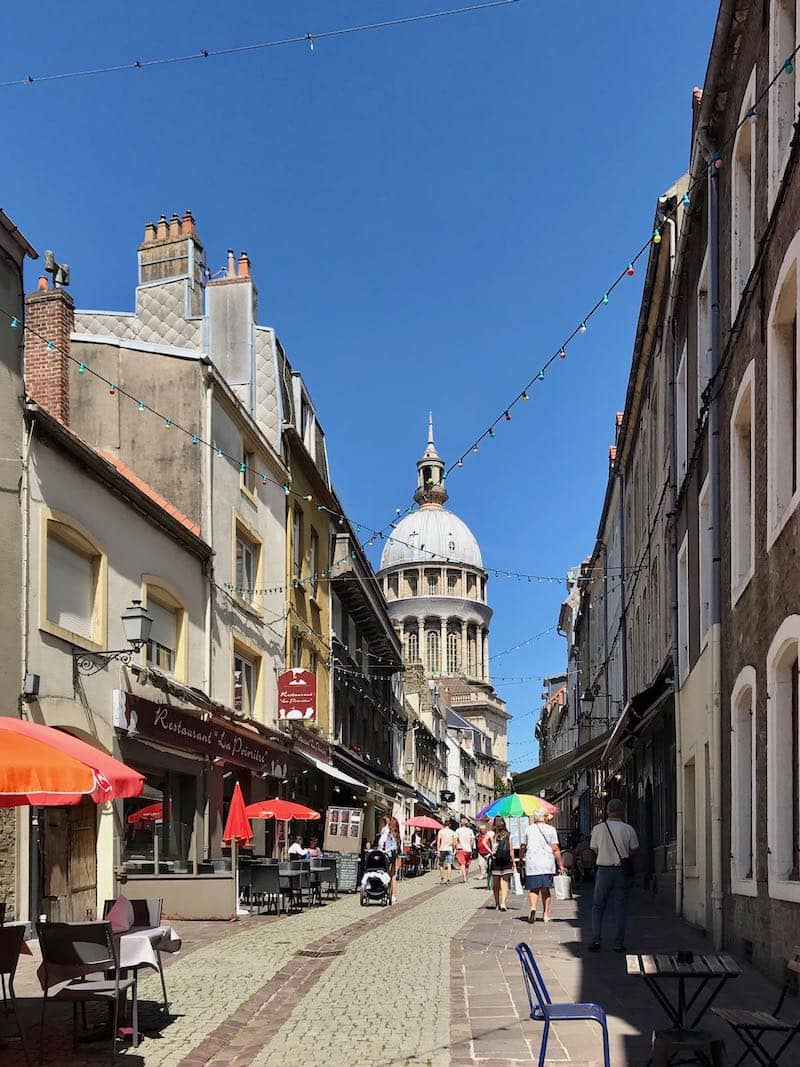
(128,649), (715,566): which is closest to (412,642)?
(128,649)

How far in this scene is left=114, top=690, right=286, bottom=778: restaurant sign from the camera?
17.1 meters

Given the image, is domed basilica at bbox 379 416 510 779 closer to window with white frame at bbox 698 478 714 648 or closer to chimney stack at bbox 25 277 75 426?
chimney stack at bbox 25 277 75 426

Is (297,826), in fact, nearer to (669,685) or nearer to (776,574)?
(669,685)

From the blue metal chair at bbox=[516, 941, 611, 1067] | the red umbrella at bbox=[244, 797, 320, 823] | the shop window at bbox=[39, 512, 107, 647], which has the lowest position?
the red umbrella at bbox=[244, 797, 320, 823]

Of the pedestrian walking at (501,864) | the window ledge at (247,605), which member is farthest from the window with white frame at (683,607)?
the window ledge at (247,605)

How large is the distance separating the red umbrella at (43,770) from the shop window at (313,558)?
72.6 feet

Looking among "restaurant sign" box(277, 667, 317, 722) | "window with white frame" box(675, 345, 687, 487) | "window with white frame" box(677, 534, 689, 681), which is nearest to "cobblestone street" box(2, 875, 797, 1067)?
"window with white frame" box(677, 534, 689, 681)

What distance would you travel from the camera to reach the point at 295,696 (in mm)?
25203

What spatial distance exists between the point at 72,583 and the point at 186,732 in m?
3.75

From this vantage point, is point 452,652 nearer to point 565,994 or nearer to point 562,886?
point 562,886

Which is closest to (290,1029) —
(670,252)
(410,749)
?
(670,252)

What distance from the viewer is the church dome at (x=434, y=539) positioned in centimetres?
12800

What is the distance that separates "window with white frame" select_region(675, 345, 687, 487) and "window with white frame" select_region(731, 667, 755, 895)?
565cm

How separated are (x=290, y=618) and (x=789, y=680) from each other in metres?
18.5
